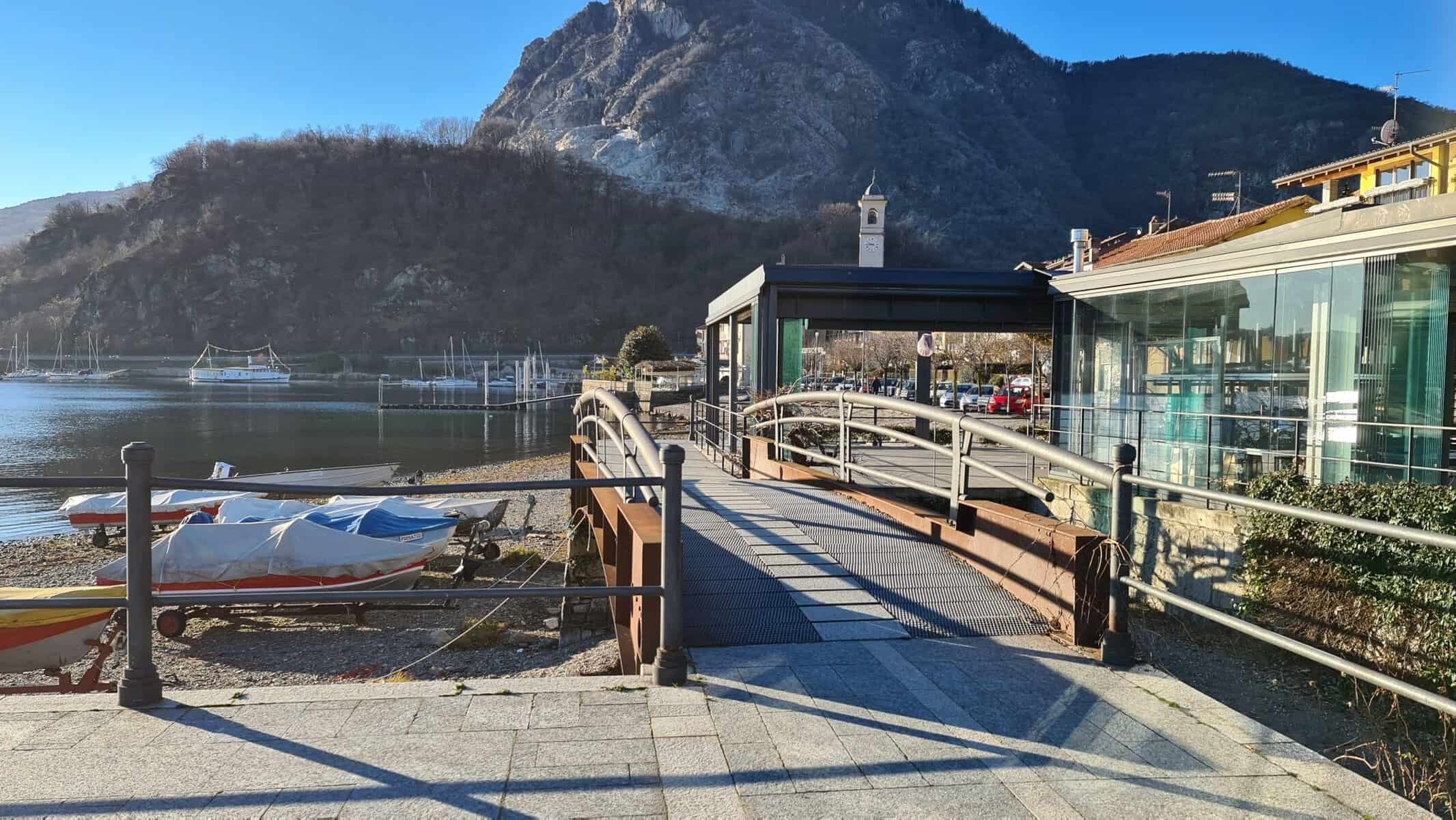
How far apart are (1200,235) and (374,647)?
81.7 feet

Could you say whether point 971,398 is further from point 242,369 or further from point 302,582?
point 242,369

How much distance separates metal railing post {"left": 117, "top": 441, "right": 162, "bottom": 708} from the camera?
343 cm

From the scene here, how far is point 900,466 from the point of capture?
1330cm

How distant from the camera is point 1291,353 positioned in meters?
9.38

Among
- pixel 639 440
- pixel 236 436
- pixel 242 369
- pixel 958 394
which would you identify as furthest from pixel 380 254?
pixel 639 440

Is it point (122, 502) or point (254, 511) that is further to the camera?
point (122, 502)

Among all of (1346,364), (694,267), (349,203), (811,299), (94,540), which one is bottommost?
(94,540)

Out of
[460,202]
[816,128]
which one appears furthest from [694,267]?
[460,202]

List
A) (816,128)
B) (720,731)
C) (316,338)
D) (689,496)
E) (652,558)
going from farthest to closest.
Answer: (816,128) < (316,338) < (689,496) < (652,558) < (720,731)

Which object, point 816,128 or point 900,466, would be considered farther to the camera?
point 816,128

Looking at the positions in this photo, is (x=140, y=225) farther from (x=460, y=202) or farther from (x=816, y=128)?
(x=816, y=128)

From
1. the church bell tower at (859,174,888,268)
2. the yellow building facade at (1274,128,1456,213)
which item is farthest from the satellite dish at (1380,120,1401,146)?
the church bell tower at (859,174,888,268)

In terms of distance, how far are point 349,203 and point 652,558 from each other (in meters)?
175

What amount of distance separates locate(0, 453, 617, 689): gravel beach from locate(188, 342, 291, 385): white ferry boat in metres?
114
